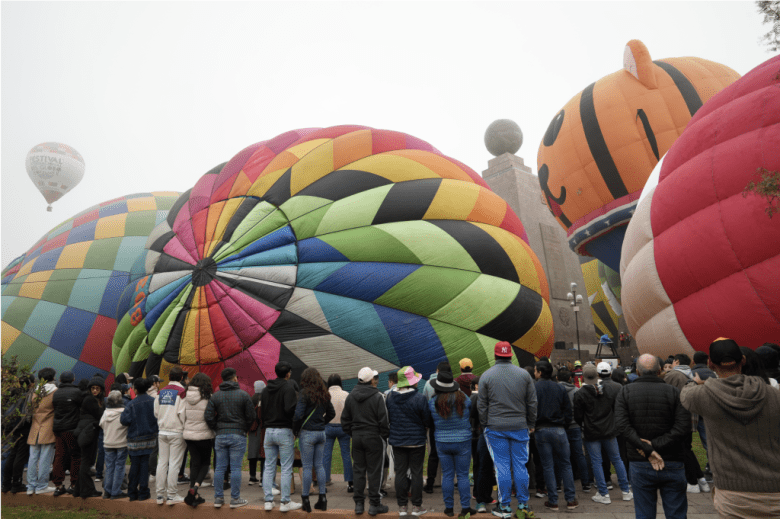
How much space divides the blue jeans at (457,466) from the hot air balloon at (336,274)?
9.36 ft

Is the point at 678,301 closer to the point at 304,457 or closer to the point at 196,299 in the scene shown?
the point at 304,457

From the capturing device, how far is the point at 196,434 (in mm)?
5512

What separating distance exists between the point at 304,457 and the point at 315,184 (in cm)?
503

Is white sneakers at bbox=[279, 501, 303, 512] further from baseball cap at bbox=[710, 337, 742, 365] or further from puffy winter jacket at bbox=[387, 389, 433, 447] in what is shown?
baseball cap at bbox=[710, 337, 742, 365]

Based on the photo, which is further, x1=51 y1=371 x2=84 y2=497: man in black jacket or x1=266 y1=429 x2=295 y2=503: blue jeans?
x1=51 y1=371 x2=84 y2=497: man in black jacket

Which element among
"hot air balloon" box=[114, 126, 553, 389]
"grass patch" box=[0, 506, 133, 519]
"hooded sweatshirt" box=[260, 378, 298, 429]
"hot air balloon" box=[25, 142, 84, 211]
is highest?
"hot air balloon" box=[25, 142, 84, 211]

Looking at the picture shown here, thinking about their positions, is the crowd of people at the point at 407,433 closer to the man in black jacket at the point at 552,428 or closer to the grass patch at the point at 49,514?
the man in black jacket at the point at 552,428

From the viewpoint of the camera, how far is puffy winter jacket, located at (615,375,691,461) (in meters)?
3.71

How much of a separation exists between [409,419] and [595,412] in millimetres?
2137

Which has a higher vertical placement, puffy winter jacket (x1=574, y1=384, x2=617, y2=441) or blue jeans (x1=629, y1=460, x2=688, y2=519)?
puffy winter jacket (x1=574, y1=384, x2=617, y2=441)

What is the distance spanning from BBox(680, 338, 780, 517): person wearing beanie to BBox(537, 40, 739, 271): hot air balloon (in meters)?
13.9

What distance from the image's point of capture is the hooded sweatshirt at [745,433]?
2.98 metres

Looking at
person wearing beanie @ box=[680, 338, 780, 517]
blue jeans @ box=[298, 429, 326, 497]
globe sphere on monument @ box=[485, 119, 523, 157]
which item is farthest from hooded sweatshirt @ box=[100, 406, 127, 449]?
globe sphere on monument @ box=[485, 119, 523, 157]

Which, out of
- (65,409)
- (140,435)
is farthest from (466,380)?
(65,409)
